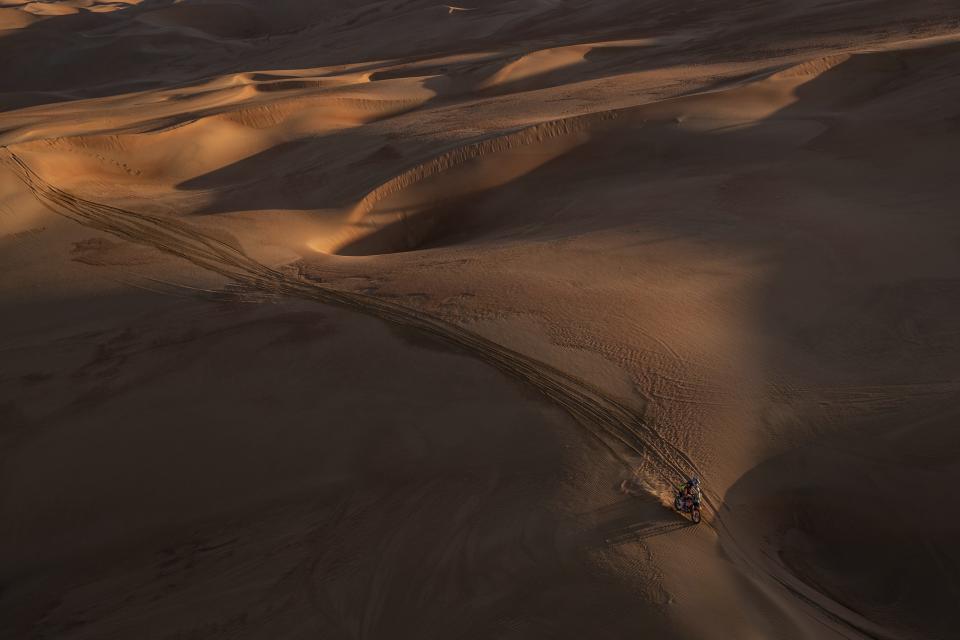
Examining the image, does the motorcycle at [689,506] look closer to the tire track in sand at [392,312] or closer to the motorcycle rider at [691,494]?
the motorcycle rider at [691,494]

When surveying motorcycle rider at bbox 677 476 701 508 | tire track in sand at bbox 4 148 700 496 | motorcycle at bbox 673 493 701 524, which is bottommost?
motorcycle at bbox 673 493 701 524

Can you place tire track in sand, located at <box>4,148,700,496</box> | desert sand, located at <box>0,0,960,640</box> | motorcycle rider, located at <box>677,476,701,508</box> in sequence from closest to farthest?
desert sand, located at <box>0,0,960,640</box> < motorcycle rider, located at <box>677,476,701,508</box> < tire track in sand, located at <box>4,148,700,496</box>

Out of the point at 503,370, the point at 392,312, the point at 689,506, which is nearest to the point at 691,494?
the point at 689,506

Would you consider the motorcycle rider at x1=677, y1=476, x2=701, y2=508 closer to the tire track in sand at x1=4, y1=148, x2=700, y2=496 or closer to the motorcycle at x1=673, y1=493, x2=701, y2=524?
the motorcycle at x1=673, y1=493, x2=701, y2=524

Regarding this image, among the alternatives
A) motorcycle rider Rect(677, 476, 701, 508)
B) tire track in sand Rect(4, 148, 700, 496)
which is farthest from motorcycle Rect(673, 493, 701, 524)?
tire track in sand Rect(4, 148, 700, 496)

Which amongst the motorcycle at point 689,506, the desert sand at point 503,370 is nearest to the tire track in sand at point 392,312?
the desert sand at point 503,370

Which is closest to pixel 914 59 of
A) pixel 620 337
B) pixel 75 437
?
pixel 620 337

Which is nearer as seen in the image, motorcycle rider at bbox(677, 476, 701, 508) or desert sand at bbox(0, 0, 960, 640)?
desert sand at bbox(0, 0, 960, 640)
